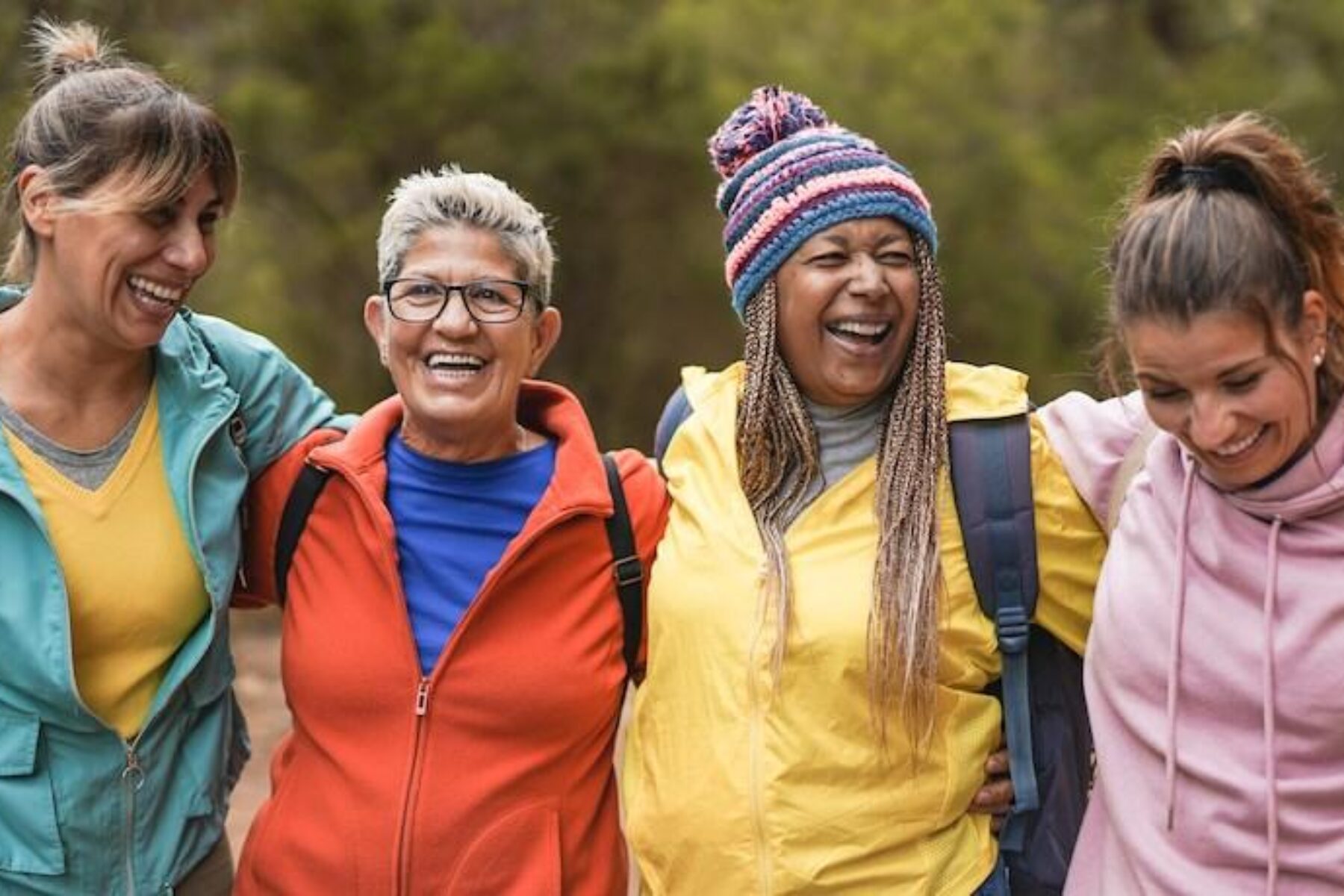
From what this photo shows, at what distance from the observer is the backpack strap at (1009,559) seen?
2924 millimetres

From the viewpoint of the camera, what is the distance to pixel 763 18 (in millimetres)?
11391

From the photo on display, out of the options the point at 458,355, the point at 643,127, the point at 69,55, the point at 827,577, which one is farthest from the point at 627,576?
the point at 643,127

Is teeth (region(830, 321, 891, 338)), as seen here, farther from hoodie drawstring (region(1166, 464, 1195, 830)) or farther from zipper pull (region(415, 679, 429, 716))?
zipper pull (region(415, 679, 429, 716))

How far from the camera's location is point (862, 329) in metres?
3.05

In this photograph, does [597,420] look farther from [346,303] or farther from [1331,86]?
[1331,86]

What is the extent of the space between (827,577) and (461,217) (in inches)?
39.4

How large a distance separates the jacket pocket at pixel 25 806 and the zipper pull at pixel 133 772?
0.13 m

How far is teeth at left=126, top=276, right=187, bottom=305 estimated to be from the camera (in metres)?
3.09

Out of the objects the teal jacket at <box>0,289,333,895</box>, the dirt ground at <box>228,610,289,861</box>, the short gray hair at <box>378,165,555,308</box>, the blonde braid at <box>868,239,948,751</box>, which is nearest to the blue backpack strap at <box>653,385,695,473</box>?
the short gray hair at <box>378,165,555,308</box>

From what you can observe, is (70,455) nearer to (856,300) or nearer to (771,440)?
(771,440)

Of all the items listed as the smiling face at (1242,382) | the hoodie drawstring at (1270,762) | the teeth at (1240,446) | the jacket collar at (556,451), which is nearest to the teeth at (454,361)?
the jacket collar at (556,451)

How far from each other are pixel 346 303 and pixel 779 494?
6906 mm

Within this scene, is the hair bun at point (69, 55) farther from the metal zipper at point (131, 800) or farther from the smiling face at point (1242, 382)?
the smiling face at point (1242, 382)

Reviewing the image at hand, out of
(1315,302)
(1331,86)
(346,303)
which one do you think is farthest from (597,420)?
(1315,302)
